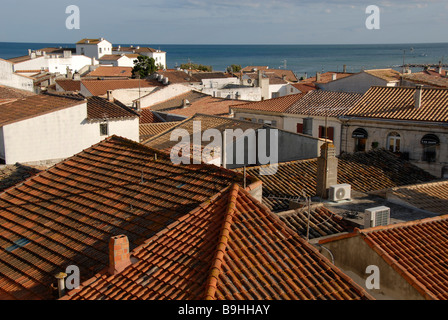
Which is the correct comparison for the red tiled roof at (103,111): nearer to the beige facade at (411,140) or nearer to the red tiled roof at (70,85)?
the beige facade at (411,140)

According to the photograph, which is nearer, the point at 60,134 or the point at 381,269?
the point at 381,269

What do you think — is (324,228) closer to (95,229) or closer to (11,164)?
(95,229)

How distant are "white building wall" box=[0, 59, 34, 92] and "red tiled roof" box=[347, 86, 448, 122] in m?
30.2

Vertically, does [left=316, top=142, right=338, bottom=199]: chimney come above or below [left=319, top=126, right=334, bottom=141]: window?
above

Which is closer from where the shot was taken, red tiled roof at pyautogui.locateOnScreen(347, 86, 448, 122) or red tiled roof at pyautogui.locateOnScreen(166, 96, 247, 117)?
red tiled roof at pyautogui.locateOnScreen(347, 86, 448, 122)

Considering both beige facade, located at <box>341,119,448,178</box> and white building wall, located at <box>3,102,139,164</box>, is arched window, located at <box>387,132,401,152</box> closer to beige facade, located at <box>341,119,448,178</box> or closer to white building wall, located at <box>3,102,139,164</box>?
beige facade, located at <box>341,119,448,178</box>

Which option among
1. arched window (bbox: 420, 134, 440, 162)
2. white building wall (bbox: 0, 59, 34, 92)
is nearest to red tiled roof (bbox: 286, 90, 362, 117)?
arched window (bbox: 420, 134, 440, 162)

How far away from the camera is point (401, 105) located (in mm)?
27000

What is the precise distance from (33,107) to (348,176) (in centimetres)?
1299

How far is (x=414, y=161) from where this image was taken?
84.3 feet

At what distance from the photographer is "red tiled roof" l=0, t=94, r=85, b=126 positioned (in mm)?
20123

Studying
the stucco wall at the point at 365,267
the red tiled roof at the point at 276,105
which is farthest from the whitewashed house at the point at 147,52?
the stucco wall at the point at 365,267
